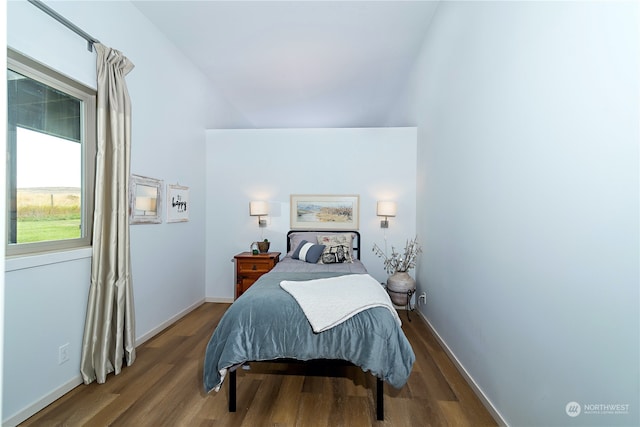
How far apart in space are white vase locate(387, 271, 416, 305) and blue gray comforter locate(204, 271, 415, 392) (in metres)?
1.77

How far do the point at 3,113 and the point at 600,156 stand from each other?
76.7 inches

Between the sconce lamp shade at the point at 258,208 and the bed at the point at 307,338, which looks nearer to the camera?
the bed at the point at 307,338

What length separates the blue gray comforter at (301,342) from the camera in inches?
73.4

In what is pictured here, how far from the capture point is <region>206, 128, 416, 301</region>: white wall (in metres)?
4.09

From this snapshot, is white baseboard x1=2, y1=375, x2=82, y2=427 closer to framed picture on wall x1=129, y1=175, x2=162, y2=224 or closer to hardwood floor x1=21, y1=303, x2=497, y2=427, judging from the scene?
hardwood floor x1=21, y1=303, x2=497, y2=427

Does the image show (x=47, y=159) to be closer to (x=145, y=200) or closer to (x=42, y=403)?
(x=145, y=200)

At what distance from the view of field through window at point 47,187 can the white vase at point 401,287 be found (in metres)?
3.20

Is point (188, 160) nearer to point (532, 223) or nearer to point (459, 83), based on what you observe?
point (459, 83)

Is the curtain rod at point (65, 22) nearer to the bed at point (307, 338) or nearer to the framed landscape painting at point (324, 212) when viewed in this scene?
the bed at point (307, 338)

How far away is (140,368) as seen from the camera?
246 cm

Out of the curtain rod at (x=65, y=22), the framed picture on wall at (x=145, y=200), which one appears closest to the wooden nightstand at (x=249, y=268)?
the framed picture on wall at (x=145, y=200)

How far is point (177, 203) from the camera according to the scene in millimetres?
3512

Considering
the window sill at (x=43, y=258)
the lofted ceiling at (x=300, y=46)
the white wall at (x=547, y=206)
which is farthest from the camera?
the lofted ceiling at (x=300, y=46)

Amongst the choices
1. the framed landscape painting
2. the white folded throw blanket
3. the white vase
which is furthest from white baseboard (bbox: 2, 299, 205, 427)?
the white vase
